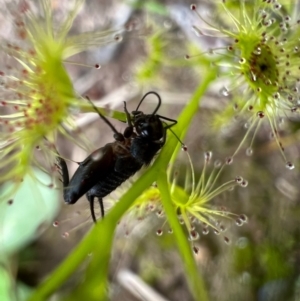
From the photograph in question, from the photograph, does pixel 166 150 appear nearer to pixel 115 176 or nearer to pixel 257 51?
pixel 115 176

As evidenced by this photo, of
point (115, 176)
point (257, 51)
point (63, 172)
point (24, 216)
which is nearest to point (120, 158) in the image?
point (115, 176)

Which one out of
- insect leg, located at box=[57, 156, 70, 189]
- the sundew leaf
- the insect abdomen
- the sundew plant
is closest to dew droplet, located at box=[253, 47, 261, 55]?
the sundew plant

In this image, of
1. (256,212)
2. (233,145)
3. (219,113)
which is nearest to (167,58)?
(219,113)

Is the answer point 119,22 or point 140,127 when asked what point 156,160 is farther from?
point 119,22

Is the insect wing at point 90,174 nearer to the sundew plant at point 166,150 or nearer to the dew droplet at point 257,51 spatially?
the sundew plant at point 166,150

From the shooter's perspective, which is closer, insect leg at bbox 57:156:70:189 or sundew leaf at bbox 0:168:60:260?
insect leg at bbox 57:156:70:189

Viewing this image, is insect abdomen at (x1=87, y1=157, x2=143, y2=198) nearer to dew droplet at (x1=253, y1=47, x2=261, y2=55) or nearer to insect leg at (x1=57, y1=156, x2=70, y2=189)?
insect leg at (x1=57, y1=156, x2=70, y2=189)
